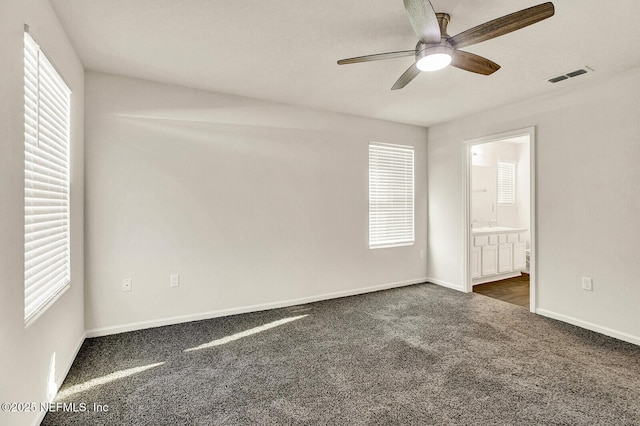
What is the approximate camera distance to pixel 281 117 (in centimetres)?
391

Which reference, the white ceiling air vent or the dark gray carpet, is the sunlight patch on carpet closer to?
the dark gray carpet

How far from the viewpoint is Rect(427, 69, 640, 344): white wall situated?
2955mm

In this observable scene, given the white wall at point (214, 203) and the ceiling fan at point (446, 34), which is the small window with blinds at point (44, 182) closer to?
the white wall at point (214, 203)

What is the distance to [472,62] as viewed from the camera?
2232mm

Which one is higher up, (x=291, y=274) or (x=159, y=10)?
(x=159, y=10)

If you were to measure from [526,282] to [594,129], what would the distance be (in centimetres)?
283

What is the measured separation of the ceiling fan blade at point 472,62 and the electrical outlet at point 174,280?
319 cm

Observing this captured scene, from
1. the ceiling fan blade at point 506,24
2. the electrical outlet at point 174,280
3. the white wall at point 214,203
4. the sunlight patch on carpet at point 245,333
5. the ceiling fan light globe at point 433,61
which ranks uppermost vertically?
the ceiling fan blade at point 506,24

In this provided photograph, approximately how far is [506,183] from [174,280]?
6186 mm

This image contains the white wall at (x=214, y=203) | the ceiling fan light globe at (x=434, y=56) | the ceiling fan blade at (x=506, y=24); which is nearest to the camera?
the ceiling fan blade at (x=506, y=24)

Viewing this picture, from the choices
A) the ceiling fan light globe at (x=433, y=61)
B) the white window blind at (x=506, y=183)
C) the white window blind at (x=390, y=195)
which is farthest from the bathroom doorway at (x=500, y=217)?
the ceiling fan light globe at (x=433, y=61)

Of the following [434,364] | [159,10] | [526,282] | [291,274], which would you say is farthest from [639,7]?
[526,282]

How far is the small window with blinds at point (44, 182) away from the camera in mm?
1769

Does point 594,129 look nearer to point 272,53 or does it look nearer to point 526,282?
point 526,282
